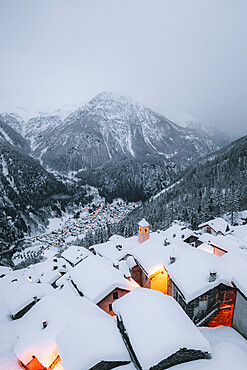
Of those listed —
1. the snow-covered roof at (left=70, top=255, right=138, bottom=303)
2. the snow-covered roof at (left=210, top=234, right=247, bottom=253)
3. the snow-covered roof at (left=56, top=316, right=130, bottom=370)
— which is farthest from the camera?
the snow-covered roof at (left=210, top=234, right=247, bottom=253)

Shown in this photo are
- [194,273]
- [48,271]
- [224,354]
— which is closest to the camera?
[224,354]

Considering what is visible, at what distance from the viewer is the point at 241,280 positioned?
15.2 meters

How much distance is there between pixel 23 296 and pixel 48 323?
1037 cm

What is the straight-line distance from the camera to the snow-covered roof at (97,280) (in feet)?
71.4

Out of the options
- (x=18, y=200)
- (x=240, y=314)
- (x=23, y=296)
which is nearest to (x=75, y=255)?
(x=23, y=296)

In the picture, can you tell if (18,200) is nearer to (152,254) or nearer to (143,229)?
(143,229)

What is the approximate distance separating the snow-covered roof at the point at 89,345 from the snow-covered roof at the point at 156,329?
1.10 meters

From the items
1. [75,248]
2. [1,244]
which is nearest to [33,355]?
[75,248]

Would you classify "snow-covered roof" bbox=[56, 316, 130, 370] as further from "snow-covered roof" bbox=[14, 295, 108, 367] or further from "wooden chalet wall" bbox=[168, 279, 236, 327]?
"wooden chalet wall" bbox=[168, 279, 236, 327]

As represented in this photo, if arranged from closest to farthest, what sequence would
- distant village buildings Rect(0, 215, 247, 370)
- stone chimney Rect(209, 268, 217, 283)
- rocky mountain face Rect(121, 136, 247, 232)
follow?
distant village buildings Rect(0, 215, 247, 370)
stone chimney Rect(209, 268, 217, 283)
rocky mountain face Rect(121, 136, 247, 232)

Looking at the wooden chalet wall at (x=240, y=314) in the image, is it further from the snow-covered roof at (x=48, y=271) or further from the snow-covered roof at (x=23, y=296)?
the snow-covered roof at (x=48, y=271)

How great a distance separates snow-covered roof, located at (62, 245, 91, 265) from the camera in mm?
42513

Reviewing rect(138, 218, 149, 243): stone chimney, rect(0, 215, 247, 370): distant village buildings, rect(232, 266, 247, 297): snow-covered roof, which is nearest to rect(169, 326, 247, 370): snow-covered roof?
rect(0, 215, 247, 370): distant village buildings

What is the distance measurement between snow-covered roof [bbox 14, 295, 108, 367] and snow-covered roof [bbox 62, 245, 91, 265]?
22.3 metres
